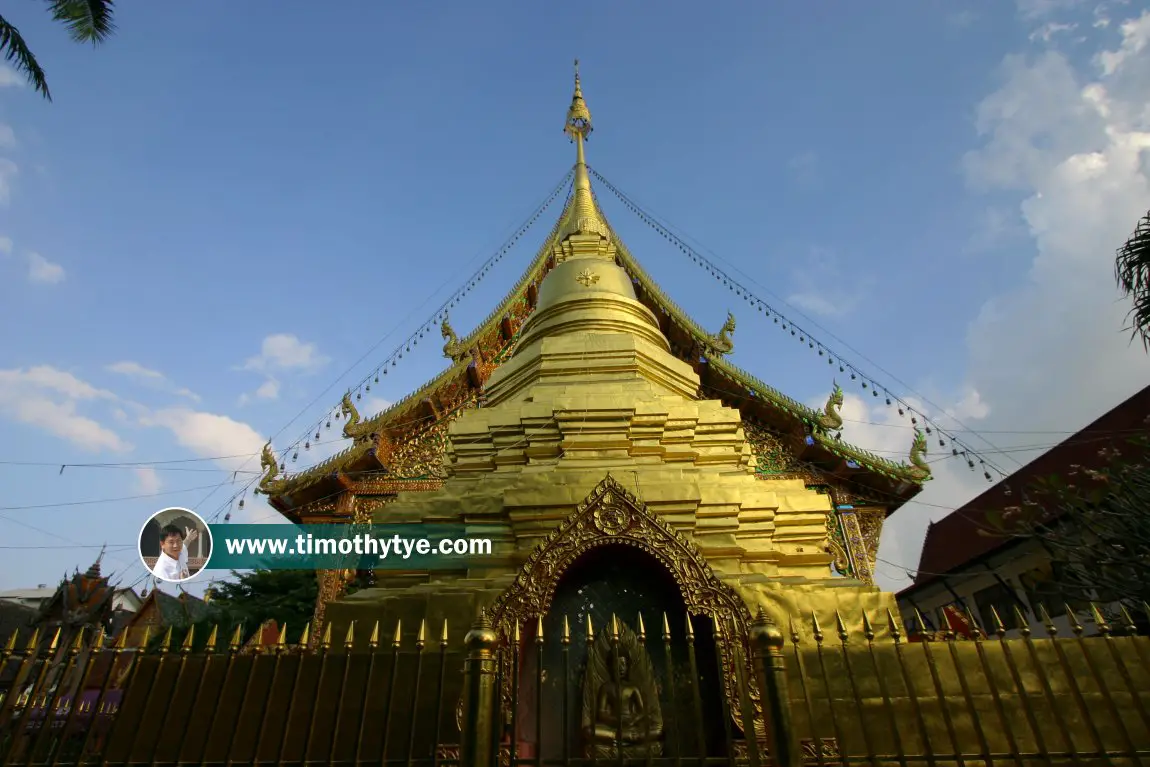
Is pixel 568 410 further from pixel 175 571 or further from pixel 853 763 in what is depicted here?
pixel 175 571

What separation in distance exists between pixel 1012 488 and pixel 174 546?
16457 millimetres

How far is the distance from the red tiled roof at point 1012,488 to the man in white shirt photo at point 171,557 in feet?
31.5

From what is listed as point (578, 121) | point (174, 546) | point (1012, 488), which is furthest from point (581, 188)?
point (1012, 488)

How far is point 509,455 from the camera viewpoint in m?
5.71

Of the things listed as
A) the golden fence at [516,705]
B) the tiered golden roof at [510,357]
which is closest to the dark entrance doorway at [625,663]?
the golden fence at [516,705]

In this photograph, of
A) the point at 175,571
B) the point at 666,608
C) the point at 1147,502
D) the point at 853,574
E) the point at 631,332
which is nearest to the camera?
the point at 666,608

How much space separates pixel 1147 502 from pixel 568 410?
15.6ft

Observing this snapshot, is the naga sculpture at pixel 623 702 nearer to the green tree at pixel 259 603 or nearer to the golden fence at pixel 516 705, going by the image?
the golden fence at pixel 516 705

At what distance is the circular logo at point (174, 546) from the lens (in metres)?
6.50

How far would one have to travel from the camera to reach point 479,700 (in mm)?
2691

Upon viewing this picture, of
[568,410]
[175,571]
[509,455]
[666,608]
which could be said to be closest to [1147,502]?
[666,608]

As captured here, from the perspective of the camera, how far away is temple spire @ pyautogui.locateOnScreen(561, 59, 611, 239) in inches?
445

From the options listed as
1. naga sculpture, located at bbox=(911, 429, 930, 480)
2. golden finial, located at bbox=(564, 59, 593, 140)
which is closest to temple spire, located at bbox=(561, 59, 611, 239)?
golden finial, located at bbox=(564, 59, 593, 140)

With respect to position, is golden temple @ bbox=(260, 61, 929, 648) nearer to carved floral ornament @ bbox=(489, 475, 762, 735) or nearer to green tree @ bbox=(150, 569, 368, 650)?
carved floral ornament @ bbox=(489, 475, 762, 735)
